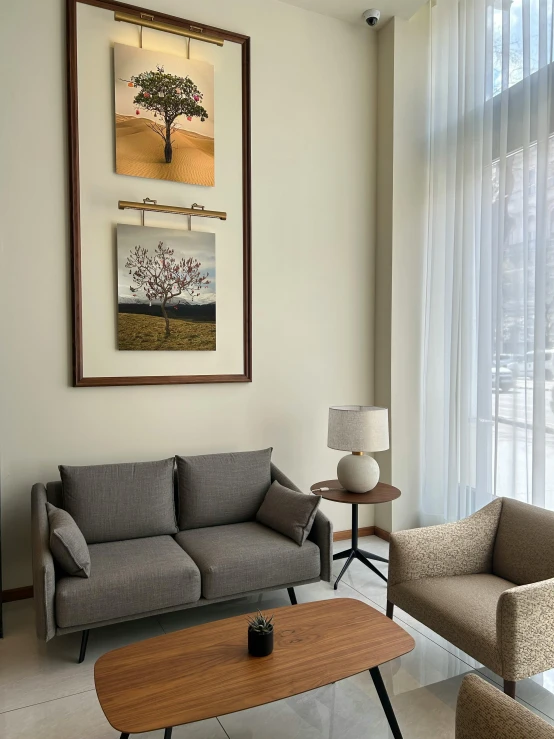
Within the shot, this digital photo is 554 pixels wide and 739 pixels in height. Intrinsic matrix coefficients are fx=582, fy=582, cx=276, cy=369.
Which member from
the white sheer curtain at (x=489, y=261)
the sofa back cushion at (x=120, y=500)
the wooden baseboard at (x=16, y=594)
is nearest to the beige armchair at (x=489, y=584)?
the white sheer curtain at (x=489, y=261)

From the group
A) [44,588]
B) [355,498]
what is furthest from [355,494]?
[44,588]

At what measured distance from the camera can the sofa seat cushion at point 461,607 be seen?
2119mm

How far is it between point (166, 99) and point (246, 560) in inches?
104

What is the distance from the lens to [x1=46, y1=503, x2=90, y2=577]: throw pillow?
244cm

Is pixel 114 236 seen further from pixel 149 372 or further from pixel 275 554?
pixel 275 554

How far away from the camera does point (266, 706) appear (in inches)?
88.3

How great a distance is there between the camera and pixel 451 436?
3688 mm

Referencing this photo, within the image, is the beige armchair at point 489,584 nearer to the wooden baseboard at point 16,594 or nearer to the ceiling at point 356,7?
the wooden baseboard at point 16,594

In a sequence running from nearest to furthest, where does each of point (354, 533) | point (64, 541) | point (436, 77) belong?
point (64, 541) < point (354, 533) < point (436, 77)

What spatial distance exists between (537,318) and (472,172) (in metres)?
1.05

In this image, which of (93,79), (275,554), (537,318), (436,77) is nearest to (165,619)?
(275,554)

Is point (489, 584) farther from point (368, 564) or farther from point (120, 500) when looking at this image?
point (120, 500)

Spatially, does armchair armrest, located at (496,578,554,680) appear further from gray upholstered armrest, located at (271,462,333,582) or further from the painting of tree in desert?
the painting of tree in desert

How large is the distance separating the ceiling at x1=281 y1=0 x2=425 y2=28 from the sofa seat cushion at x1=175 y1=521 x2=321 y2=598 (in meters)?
3.30
